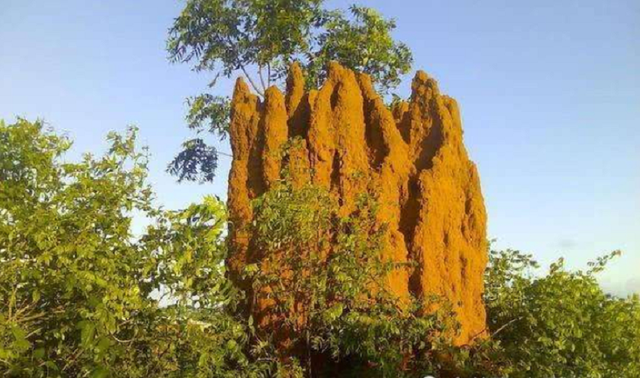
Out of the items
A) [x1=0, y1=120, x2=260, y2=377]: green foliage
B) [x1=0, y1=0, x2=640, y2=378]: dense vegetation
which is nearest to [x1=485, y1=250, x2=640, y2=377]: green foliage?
[x1=0, y1=0, x2=640, y2=378]: dense vegetation

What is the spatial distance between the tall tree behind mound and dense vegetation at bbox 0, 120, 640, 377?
1.97ft

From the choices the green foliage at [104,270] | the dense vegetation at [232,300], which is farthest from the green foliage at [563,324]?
the green foliage at [104,270]

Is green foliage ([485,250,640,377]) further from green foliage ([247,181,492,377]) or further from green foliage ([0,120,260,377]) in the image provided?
green foliage ([0,120,260,377])

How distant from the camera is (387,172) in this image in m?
12.9

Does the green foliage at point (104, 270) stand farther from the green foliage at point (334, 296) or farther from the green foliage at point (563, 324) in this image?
the green foliage at point (563, 324)

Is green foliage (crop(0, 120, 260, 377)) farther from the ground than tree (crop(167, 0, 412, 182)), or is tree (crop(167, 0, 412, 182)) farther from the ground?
tree (crop(167, 0, 412, 182))

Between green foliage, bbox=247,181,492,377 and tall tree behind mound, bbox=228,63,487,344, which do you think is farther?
tall tree behind mound, bbox=228,63,487,344

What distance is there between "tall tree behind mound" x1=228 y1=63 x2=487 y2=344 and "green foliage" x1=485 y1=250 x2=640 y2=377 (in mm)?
878

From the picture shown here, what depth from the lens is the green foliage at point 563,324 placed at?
12641 millimetres

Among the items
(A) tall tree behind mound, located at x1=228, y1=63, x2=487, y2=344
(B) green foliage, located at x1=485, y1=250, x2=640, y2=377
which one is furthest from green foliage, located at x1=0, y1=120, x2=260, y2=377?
(B) green foliage, located at x1=485, y1=250, x2=640, y2=377

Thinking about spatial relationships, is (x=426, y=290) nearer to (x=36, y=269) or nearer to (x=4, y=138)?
(x=36, y=269)

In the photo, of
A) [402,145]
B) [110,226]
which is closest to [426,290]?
[402,145]

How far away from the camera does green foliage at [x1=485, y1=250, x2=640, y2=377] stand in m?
12.6

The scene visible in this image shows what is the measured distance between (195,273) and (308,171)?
3.16 metres
